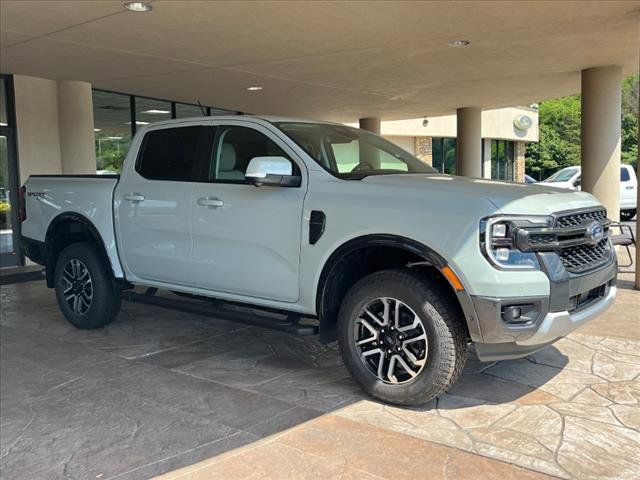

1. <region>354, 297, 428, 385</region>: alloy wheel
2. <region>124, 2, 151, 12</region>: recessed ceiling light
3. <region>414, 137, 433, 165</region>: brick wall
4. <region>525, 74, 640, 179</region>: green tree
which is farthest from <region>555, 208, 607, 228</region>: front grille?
<region>414, 137, 433, 165</region>: brick wall

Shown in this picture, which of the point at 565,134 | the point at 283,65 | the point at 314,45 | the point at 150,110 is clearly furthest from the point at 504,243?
the point at 565,134

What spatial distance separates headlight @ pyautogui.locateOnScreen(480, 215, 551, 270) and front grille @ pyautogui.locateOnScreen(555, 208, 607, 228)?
33cm

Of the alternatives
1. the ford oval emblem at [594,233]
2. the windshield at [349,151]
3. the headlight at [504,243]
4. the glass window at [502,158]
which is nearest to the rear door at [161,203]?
the windshield at [349,151]

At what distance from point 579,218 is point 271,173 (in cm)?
219

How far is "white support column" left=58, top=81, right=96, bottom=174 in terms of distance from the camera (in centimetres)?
1118

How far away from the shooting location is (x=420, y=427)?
3.92m

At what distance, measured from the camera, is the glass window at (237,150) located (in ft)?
17.0

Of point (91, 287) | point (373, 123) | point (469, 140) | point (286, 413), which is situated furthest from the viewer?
point (373, 123)

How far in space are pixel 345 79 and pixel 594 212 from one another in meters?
7.83

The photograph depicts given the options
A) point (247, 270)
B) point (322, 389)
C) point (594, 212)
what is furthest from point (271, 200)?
point (594, 212)

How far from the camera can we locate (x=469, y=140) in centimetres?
1750

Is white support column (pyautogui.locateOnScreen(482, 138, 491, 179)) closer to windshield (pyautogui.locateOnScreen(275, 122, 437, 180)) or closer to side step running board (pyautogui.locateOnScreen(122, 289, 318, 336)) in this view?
windshield (pyautogui.locateOnScreen(275, 122, 437, 180))

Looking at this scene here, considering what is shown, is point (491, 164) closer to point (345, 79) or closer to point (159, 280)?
point (345, 79)

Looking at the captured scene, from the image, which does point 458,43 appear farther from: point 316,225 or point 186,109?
point 186,109
